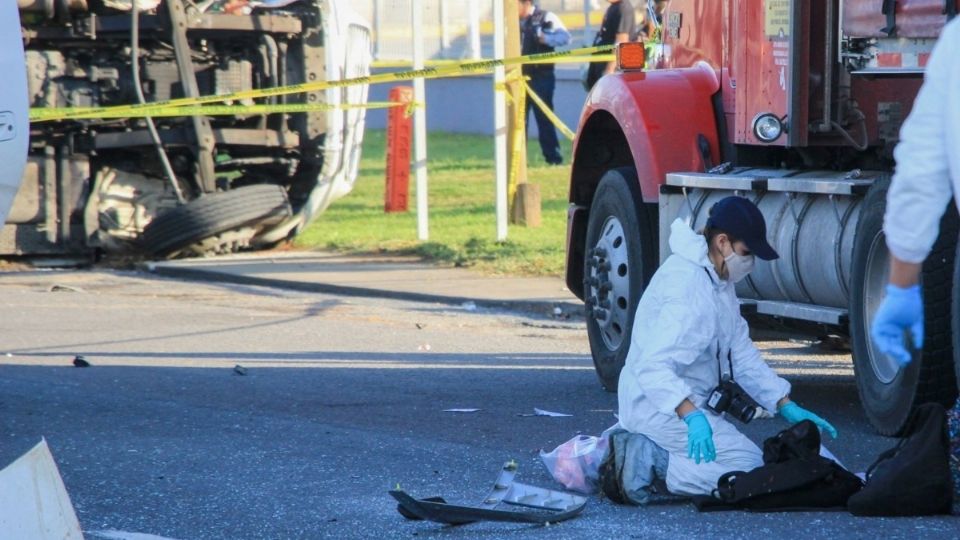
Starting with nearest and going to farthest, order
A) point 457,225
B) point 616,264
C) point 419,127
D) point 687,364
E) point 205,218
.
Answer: point 687,364 < point 616,264 < point 205,218 < point 419,127 < point 457,225

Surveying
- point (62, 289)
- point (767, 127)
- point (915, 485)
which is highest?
point (767, 127)

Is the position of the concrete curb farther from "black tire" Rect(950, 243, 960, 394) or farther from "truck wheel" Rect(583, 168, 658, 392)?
"black tire" Rect(950, 243, 960, 394)

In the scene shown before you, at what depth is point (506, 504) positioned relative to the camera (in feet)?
18.0

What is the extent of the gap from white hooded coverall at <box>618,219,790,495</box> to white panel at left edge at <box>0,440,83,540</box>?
6.33 feet

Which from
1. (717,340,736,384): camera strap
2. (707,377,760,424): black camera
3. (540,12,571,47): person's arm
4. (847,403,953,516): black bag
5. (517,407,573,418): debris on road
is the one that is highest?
(540,12,571,47): person's arm

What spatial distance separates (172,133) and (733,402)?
8.60m

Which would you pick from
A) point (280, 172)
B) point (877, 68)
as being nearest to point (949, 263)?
point (877, 68)

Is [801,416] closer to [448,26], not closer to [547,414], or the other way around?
[547,414]

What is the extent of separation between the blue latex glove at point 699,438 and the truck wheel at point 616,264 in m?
2.49

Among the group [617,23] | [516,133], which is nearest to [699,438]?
[516,133]

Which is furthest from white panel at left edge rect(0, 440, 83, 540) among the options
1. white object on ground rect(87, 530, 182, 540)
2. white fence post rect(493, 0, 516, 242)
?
white fence post rect(493, 0, 516, 242)

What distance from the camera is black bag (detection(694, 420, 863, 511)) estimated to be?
17.5ft

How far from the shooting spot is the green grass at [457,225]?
1333 centimetres

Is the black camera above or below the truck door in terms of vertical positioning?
below
